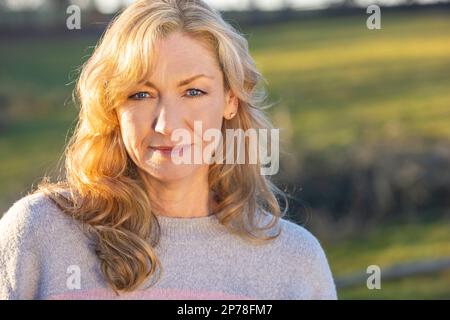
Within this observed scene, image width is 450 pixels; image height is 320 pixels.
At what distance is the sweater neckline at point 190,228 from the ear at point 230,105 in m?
0.29

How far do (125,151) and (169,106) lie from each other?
232 mm

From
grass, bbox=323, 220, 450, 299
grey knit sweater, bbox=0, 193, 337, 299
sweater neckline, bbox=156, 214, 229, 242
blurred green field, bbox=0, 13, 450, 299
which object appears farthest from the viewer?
blurred green field, bbox=0, 13, 450, 299

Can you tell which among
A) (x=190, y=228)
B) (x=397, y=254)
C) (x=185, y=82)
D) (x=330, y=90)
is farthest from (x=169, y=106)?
(x=330, y=90)

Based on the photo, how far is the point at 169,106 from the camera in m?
2.39

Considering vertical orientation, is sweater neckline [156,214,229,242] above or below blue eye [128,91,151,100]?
below

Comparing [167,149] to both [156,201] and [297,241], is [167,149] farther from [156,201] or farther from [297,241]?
[297,241]

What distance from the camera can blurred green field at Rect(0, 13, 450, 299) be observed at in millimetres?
8609

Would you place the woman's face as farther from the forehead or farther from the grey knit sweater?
the grey knit sweater

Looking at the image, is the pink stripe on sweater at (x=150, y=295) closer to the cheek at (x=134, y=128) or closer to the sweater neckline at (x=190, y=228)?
the sweater neckline at (x=190, y=228)

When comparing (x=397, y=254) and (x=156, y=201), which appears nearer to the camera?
(x=156, y=201)

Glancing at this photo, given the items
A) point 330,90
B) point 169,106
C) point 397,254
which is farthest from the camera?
point 330,90

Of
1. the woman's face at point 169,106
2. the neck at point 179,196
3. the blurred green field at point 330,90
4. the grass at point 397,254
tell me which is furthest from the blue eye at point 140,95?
the blurred green field at point 330,90

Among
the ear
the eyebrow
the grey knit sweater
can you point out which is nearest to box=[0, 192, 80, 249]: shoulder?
the grey knit sweater

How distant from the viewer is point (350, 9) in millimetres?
10648
